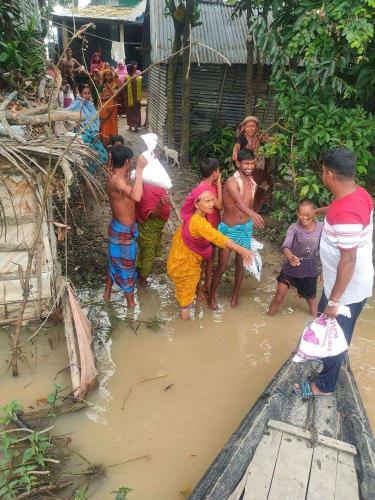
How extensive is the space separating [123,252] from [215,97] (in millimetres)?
5943

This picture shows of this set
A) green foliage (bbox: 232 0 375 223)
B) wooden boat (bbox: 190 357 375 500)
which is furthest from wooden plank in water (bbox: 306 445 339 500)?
green foliage (bbox: 232 0 375 223)

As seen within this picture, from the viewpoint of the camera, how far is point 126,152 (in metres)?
3.99

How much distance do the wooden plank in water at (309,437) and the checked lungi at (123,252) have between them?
7.15ft

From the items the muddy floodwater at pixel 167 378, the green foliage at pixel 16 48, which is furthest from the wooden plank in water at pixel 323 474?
the green foliage at pixel 16 48

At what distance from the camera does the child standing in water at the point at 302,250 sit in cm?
404

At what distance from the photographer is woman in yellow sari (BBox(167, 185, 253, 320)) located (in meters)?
3.95

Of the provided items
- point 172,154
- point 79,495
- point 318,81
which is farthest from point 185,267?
point 172,154

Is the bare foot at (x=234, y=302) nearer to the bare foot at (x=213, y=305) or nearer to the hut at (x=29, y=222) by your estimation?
the bare foot at (x=213, y=305)

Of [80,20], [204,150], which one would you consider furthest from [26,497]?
[80,20]

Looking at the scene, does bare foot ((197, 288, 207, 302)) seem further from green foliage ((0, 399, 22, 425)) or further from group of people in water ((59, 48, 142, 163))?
green foliage ((0, 399, 22, 425))

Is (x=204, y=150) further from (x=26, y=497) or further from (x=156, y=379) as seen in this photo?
(x=26, y=497)

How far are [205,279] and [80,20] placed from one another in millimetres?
14324

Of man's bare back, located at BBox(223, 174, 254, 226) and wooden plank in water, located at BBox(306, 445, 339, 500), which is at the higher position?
man's bare back, located at BBox(223, 174, 254, 226)

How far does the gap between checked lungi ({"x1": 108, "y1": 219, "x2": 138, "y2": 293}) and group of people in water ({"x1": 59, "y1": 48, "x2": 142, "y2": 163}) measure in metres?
0.94
